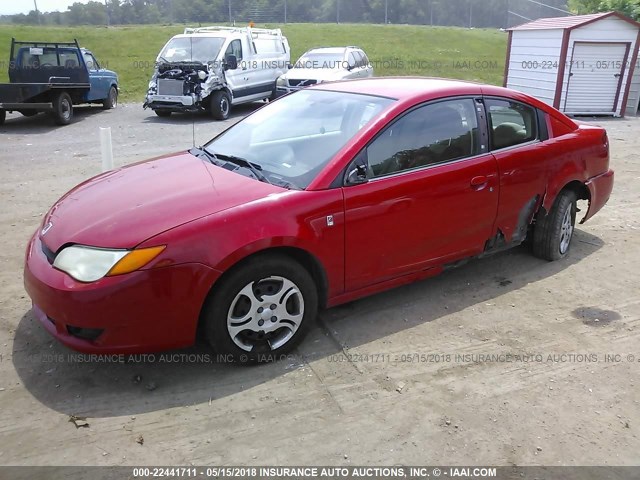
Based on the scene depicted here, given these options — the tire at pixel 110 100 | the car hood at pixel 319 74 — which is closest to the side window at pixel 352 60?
the car hood at pixel 319 74

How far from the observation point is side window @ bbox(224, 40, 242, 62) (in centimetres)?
1400

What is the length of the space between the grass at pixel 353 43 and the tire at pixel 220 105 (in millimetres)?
5816

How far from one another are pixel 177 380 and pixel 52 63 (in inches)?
493

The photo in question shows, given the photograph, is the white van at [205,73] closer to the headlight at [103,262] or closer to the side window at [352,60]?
the side window at [352,60]

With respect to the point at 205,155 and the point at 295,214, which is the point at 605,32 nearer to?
the point at 205,155

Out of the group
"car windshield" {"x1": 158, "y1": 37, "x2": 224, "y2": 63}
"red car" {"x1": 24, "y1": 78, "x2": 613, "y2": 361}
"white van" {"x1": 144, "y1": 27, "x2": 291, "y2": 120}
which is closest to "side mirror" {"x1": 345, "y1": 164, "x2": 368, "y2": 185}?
"red car" {"x1": 24, "y1": 78, "x2": 613, "y2": 361}

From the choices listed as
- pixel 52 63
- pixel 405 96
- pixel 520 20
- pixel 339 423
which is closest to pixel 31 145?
pixel 52 63

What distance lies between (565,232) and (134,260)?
3.94 m

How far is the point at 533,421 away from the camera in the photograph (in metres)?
2.89

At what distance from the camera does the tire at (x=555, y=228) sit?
190 inches

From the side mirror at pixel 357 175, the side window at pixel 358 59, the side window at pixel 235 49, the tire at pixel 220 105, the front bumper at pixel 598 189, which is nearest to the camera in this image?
the side mirror at pixel 357 175

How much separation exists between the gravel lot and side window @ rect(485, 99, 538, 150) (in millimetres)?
1179

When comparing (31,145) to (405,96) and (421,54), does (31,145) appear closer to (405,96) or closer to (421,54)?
(405,96)

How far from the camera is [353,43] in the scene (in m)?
32.4
